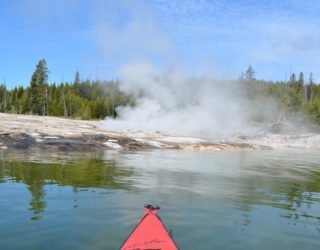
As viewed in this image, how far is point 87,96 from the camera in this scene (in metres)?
139

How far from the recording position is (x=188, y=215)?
1370 centimetres

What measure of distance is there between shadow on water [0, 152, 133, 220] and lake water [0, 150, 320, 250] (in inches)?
1.3

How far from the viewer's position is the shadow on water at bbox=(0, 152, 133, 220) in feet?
55.9

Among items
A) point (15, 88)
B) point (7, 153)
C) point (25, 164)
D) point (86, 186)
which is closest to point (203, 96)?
point (7, 153)

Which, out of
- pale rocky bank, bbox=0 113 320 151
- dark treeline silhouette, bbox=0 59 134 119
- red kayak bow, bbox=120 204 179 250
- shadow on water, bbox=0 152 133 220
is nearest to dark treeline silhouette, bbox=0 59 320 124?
dark treeline silhouette, bbox=0 59 134 119

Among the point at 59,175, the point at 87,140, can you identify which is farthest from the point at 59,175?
the point at 87,140

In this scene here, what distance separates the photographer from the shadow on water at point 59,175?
17.0 metres

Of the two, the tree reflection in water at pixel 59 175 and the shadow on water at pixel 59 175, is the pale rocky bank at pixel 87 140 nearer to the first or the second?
the shadow on water at pixel 59 175

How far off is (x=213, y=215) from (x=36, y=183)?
8.45 metres

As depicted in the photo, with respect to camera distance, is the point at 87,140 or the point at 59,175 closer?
the point at 59,175

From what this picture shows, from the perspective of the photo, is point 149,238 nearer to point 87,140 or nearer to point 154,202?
point 154,202

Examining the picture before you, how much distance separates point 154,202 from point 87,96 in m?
126

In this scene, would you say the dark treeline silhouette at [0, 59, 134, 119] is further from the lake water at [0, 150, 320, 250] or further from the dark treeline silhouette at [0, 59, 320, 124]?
the lake water at [0, 150, 320, 250]

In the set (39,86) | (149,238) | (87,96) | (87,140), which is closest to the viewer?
(149,238)
